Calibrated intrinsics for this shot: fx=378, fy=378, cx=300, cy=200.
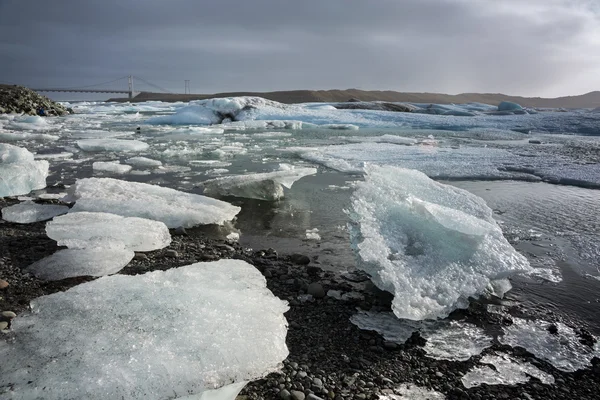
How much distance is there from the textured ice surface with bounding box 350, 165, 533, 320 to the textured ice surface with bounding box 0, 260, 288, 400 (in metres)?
0.61

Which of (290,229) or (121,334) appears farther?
(290,229)

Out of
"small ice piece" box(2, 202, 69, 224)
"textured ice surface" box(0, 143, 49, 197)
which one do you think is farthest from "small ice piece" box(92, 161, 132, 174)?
"small ice piece" box(2, 202, 69, 224)

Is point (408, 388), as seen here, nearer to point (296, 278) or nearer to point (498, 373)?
point (498, 373)

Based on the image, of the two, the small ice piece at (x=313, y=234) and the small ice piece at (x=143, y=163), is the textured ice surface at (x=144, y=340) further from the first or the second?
the small ice piece at (x=143, y=163)

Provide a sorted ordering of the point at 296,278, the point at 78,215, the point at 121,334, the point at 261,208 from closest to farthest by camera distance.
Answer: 1. the point at 121,334
2. the point at 296,278
3. the point at 78,215
4. the point at 261,208

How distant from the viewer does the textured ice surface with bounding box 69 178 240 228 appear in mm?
2945

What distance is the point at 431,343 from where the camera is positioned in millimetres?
1639

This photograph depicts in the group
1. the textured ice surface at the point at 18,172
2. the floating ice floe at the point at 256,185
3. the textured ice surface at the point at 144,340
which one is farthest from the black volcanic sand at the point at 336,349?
the textured ice surface at the point at 18,172

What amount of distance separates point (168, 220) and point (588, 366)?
8.67ft

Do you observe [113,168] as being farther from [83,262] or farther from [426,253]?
[426,253]

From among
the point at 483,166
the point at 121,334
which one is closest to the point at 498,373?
the point at 121,334

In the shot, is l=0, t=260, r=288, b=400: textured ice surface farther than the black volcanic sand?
No

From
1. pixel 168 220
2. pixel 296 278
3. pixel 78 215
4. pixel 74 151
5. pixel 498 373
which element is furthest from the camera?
pixel 74 151

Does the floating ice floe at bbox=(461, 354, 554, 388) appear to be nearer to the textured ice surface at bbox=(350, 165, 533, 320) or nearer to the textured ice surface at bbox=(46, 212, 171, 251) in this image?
the textured ice surface at bbox=(350, 165, 533, 320)
